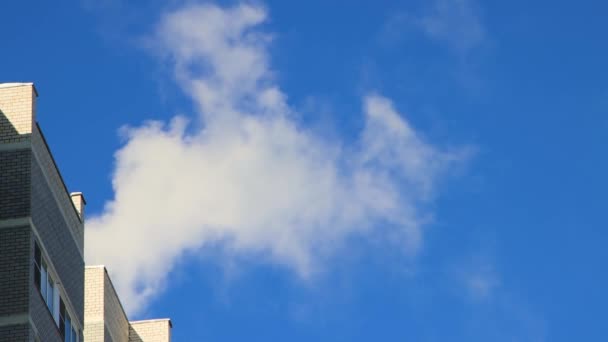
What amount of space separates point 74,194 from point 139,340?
10.8 metres

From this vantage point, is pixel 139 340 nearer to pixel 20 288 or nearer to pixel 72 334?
pixel 72 334

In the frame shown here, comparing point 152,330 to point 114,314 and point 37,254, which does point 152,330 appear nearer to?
point 114,314

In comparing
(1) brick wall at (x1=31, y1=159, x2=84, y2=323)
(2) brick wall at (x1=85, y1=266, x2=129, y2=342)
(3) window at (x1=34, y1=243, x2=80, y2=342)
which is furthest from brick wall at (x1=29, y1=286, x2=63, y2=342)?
(2) brick wall at (x1=85, y1=266, x2=129, y2=342)

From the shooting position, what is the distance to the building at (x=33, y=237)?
41375mm

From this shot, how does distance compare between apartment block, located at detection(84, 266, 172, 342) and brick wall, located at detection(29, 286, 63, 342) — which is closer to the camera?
brick wall, located at detection(29, 286, 63, 342)

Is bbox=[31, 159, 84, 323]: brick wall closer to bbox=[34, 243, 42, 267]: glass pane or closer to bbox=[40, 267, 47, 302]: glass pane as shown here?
bbox=[34, 243, 42, 267]: glass pane

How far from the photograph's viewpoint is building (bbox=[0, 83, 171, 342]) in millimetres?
41375

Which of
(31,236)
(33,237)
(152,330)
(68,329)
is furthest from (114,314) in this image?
(31,236)

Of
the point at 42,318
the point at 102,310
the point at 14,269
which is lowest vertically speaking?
the point at 42,318


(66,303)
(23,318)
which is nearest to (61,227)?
(66,303)

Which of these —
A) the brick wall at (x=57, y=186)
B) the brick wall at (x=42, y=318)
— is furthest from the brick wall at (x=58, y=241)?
the brick wall at (x=42, y=318)

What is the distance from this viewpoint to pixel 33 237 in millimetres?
42469

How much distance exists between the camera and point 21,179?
42.8 metres

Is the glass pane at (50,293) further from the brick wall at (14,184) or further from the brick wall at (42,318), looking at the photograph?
the brick wall at (14,184)
